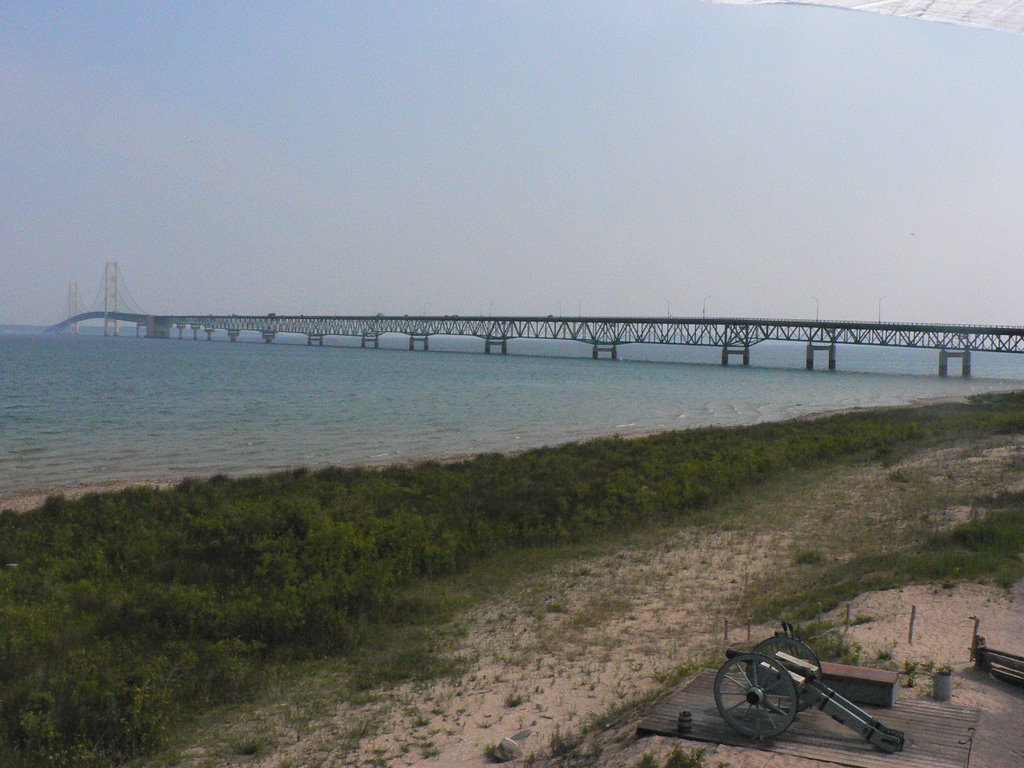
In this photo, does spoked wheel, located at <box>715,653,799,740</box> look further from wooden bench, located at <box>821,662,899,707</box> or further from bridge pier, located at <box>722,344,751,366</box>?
bridge pier, located at <box>722,344,751,366</box>

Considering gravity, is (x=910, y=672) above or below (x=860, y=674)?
below

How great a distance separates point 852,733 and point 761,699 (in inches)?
31.6

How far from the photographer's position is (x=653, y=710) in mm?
7047

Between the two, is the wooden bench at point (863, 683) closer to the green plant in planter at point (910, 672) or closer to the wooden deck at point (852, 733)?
the wooden deck at point (852, 733)

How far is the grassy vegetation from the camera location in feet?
26.6

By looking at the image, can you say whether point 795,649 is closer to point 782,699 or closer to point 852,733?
point 782,699

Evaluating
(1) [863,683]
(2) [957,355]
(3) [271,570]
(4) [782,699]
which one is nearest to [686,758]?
(4) [782,699]

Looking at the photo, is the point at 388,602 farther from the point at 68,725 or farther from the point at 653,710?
the point at 653,710

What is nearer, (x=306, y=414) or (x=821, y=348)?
(x=306, y=414)

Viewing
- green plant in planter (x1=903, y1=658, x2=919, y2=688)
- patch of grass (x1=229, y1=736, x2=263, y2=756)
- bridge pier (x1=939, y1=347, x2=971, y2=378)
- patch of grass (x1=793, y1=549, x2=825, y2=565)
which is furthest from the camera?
bridge pier (x1=939, y1=347, x2=971, y2=378)

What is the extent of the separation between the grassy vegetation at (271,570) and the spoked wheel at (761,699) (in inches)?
143

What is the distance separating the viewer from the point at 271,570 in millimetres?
12375

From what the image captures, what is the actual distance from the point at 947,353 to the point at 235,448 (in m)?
106

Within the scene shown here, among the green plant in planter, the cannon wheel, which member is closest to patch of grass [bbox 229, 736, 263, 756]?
the cannon wheel
